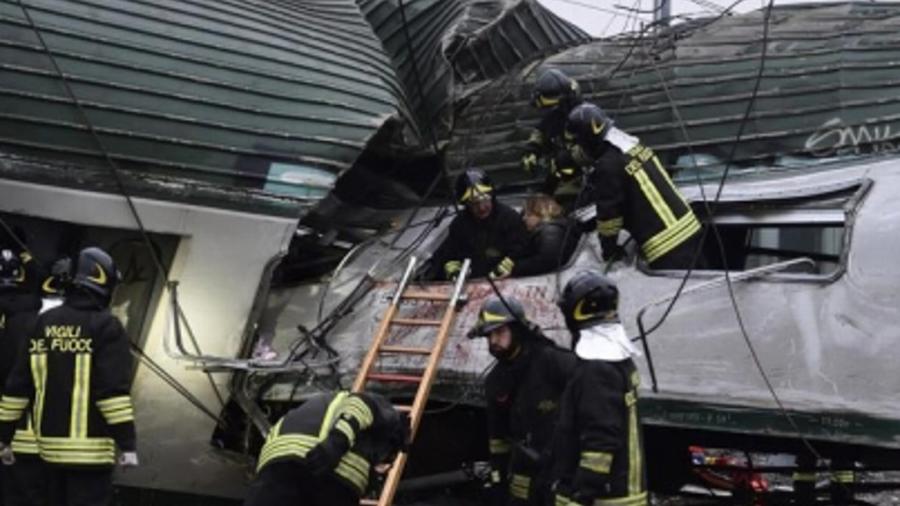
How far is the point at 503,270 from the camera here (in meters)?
6.39

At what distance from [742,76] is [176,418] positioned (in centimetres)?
347

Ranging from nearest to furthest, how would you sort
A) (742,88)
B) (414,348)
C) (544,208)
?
(414,348), (742,88), (544,208)

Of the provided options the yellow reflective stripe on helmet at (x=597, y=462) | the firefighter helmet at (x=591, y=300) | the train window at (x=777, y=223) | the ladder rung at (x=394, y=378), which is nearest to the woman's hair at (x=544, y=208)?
the train window at (x=777, y=223)

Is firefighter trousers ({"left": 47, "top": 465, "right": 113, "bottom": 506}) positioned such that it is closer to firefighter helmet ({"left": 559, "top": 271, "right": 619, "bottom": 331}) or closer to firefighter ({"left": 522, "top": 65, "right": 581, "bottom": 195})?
firefighter helmet ({"left": 559, "top": 271, "right": 619, "bottom": 331})

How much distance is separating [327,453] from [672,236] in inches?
93.3

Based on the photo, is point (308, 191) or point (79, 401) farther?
point (308, 191)

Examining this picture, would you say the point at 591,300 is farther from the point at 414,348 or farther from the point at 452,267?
the point at 452,267

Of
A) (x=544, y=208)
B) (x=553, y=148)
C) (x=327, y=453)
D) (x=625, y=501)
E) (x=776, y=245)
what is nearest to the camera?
(x=327, y=453)

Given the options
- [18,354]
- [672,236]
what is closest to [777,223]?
[672,236]

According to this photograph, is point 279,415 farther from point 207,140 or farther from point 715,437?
point 715,437

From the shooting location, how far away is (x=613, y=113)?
6906 mm

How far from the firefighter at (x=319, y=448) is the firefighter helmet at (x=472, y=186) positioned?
8.63ft

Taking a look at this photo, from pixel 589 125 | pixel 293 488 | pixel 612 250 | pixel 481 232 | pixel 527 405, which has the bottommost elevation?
pixel 293 488

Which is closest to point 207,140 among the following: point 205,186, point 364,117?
point 205,186
